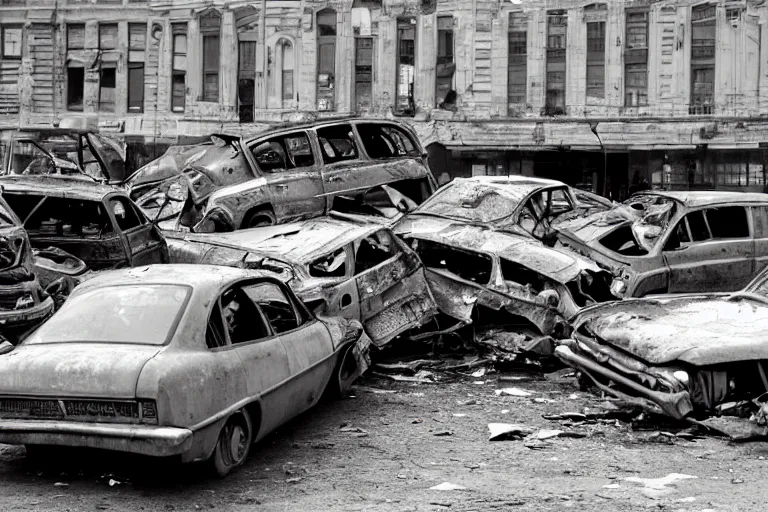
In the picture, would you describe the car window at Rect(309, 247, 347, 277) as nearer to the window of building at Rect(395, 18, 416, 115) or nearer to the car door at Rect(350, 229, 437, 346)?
the car door at Rect(350, 229, 437, 346)

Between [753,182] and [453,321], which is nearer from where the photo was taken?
[453,321]

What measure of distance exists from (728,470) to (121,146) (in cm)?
2915

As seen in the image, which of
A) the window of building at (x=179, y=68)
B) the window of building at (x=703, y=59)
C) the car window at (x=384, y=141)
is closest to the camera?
the car window at (x=384, y=141)

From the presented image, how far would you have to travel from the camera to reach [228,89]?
3409 cm

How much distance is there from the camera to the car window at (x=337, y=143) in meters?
17.3

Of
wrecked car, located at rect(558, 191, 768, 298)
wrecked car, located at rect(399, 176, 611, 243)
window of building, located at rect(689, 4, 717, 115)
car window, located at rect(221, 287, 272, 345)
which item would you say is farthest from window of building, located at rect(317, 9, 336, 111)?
car window, located at rect(221, 287, 272, 345)

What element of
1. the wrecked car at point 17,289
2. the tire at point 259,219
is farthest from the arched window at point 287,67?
the wrecked car at point 17,289

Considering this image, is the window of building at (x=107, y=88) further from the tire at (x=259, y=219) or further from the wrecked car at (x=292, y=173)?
the tire at (x=259, y=219)

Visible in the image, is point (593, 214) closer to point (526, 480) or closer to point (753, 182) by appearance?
point (526, 480)

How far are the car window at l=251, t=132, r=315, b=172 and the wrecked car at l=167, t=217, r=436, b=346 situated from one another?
465 cm

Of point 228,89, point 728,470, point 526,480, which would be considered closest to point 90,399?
point 526,480

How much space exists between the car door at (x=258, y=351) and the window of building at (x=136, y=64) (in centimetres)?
2785

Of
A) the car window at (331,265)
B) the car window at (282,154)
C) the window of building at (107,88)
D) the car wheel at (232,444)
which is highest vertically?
the window of building at (107,88)

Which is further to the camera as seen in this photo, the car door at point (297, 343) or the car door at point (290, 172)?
the car door at point (290, 172)
